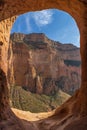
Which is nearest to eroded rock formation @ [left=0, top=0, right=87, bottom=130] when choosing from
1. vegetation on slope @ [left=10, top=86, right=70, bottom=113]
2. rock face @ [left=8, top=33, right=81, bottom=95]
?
vegetation on slope @ [left=10, top=86, right=70, bottom=113]

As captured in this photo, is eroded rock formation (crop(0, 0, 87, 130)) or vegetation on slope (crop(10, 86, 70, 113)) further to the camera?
vegetation on slope (crop(10, 86, 70, 113))

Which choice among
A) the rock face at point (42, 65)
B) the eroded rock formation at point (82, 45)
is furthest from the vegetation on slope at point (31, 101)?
the eroded rock formation at point (82, 45)

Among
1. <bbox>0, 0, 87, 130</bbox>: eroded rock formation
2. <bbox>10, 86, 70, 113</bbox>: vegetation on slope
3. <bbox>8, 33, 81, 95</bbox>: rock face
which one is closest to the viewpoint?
<bbox>0, 0, 87, 130</bbox>: eroded rock formation

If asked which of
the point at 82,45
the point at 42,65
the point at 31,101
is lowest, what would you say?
the point at 31,101

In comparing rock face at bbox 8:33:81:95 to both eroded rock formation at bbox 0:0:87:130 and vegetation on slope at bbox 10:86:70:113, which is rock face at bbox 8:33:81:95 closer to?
vegetation on slope at bbox 10:86:70:113

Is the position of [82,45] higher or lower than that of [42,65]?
higher

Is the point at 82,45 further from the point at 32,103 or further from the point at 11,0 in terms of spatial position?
the point at 32,103

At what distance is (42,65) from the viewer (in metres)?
73.6

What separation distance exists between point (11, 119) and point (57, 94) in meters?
52.0

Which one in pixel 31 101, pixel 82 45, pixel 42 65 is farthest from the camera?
pixel 42 65

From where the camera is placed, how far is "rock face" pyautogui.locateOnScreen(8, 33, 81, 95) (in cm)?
6425

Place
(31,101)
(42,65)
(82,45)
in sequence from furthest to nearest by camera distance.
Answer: (42,65) → (31,101) → (82,45)

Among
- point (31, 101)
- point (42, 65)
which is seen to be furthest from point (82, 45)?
point (42, 65)

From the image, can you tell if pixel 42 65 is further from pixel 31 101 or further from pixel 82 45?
pixel 82 45
